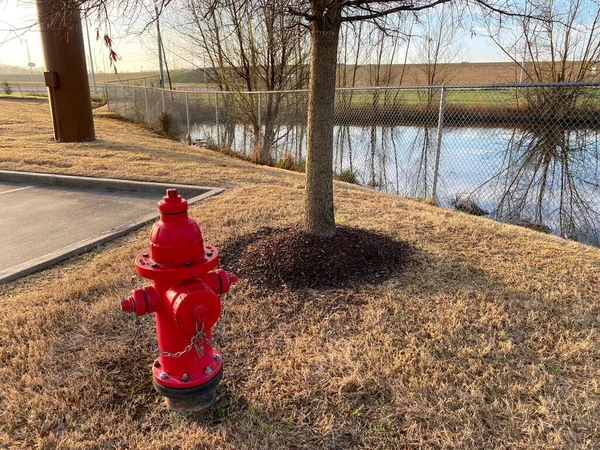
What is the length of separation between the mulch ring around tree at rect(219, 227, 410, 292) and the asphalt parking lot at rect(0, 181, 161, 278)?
1926 mm

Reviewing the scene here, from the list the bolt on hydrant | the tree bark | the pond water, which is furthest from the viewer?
the pond water

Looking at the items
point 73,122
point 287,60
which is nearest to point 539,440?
point 73,122

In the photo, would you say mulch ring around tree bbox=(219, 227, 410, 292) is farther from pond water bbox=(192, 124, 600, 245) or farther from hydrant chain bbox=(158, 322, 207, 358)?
pond water bbox=(192, 124, 600, 245)

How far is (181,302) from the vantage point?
184 centimetres

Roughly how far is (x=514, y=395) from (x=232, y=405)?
1433mm

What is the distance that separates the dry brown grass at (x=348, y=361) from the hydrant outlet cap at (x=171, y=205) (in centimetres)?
103

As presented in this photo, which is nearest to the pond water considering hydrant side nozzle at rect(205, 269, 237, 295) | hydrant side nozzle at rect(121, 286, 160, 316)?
hydrant side nozzle at rect(205, 269, 237, 295)

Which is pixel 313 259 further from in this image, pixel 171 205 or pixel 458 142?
pixel 458 142

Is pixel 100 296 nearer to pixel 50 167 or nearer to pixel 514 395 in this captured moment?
pixel 514 395

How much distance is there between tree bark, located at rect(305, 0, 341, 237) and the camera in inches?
134

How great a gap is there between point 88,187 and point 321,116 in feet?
16.4

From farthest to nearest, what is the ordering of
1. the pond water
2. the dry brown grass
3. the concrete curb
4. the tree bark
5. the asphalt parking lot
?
the pond water < the asphalt parking lot < the concrete curb < the tree bark < the dry brown grass

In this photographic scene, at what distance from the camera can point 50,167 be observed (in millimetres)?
7789

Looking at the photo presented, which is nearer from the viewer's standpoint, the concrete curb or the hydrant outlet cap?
the hydrant outlet cap
